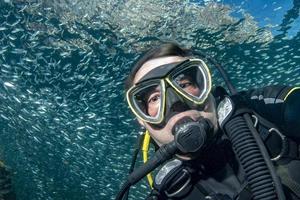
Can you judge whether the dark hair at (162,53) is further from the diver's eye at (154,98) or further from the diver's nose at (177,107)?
the diver's nose at (177,107)

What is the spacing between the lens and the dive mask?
10.3ft

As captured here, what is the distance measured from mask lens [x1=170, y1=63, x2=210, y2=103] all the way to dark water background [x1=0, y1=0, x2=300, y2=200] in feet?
24.7

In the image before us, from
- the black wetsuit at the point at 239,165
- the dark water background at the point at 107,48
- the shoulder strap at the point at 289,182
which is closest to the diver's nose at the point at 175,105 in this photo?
the black wetsuit at the point at 239,165

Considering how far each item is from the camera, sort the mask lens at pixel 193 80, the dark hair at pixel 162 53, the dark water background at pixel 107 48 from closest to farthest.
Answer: the mask lens at pixel 193 80 → the dark hair at pixel 162 53 → the dark water background at pixel 107 48

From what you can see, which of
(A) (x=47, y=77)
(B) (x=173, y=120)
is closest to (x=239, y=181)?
(B) (x=173, y=120)

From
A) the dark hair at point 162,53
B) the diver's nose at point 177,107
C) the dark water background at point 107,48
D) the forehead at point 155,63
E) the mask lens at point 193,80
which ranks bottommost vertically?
the diver's nose at point 177,107

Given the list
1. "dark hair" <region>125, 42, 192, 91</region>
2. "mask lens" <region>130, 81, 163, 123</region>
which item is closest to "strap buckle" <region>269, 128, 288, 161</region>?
"mask lens" <region>130, 81, 163, 123</region>

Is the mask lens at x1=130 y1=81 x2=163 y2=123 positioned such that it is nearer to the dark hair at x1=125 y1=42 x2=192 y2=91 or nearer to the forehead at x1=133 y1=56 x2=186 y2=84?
the forehead at x1=133 y1=56 x2=186 y2=84

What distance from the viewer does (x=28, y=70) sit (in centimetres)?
1451

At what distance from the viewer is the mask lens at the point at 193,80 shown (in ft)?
10.5

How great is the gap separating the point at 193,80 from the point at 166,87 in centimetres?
34

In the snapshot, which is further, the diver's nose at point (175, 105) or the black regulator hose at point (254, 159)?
the diver's nose at point (175, 105)

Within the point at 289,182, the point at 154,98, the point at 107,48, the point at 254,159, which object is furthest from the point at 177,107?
the point at 107,48

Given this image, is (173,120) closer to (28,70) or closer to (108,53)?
(108,53)
